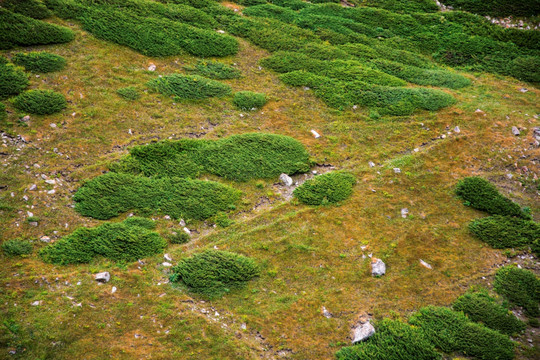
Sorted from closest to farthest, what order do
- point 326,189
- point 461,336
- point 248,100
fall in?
point 461,336 → point 326,189 → point 248,100

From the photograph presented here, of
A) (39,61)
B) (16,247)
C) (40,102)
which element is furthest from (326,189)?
(39,61)

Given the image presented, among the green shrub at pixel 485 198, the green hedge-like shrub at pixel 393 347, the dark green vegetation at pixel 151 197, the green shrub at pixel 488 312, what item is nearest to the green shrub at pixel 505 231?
the green shrub at pixel 485 198

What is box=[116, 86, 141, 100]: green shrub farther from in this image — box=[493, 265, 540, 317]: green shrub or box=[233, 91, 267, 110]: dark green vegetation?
box=[493, 265, 540, 317]: green shrub

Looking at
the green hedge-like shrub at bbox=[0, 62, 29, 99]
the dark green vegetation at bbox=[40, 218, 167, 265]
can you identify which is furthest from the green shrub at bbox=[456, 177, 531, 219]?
the green hedge-like shrub at bbox=[0, 62, 29, 99]

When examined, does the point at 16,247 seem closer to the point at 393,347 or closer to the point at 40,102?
the point at 40,102

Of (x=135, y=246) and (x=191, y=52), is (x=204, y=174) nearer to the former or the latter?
(x=135, y=246)

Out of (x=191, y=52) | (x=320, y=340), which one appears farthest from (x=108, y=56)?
(x=320, y=340)

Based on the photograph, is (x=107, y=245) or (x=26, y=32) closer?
(x=107, y=245)
